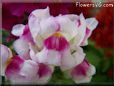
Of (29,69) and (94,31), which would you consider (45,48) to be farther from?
(94,31)

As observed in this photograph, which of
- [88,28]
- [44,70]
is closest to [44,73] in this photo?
[44,70]

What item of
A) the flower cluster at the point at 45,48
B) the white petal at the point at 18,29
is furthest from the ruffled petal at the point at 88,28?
the white petal at the point at 18,29

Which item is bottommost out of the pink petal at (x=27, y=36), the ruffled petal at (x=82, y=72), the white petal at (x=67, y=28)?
the ruffled petal at (x=82, y=72)

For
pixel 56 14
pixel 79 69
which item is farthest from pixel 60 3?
pixel 79 69

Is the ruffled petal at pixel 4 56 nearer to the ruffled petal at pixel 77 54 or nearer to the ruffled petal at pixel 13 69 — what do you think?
the ruffled petal at pixel 13 69

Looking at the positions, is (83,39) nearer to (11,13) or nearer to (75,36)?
(75,36)

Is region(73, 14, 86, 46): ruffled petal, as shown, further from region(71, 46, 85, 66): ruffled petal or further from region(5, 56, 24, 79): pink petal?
region(5, 56, 24, 79): pink petal

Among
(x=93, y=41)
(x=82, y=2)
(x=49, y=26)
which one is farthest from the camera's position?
(x=93, y=41)
